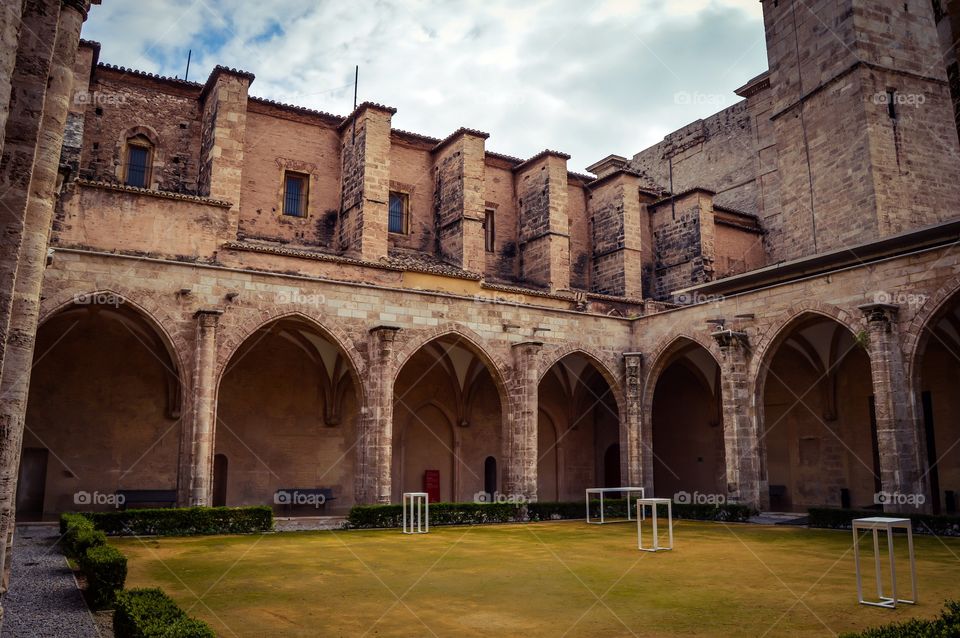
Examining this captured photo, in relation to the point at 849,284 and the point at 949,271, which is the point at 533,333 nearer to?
the point at 849,284

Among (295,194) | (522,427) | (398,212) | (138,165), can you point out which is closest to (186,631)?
(522,427)

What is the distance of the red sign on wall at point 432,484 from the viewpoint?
21500 millimetres

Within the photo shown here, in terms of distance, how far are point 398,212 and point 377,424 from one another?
9.81 metres

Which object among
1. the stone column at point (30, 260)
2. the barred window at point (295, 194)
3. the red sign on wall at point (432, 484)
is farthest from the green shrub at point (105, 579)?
the barred window at point (295, 194)

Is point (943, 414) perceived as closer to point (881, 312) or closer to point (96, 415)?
point (881, 312)

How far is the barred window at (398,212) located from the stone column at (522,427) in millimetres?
7369

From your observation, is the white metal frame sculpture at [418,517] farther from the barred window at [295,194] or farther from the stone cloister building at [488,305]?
the barred window at [295,194]

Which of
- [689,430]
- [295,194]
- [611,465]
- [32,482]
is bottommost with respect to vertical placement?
[32,482]

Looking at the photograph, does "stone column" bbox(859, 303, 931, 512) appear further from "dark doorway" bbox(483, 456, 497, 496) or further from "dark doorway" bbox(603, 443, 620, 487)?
"dark doorway" bbox(483, 456, 497, 496)

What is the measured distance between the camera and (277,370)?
19.4 meters

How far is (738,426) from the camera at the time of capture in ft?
55.1

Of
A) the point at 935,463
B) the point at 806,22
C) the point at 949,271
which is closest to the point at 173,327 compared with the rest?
the point at 949,271

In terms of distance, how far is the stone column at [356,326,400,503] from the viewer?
15.8 meters

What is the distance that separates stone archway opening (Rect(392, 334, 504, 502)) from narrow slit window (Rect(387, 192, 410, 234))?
4.73 m
